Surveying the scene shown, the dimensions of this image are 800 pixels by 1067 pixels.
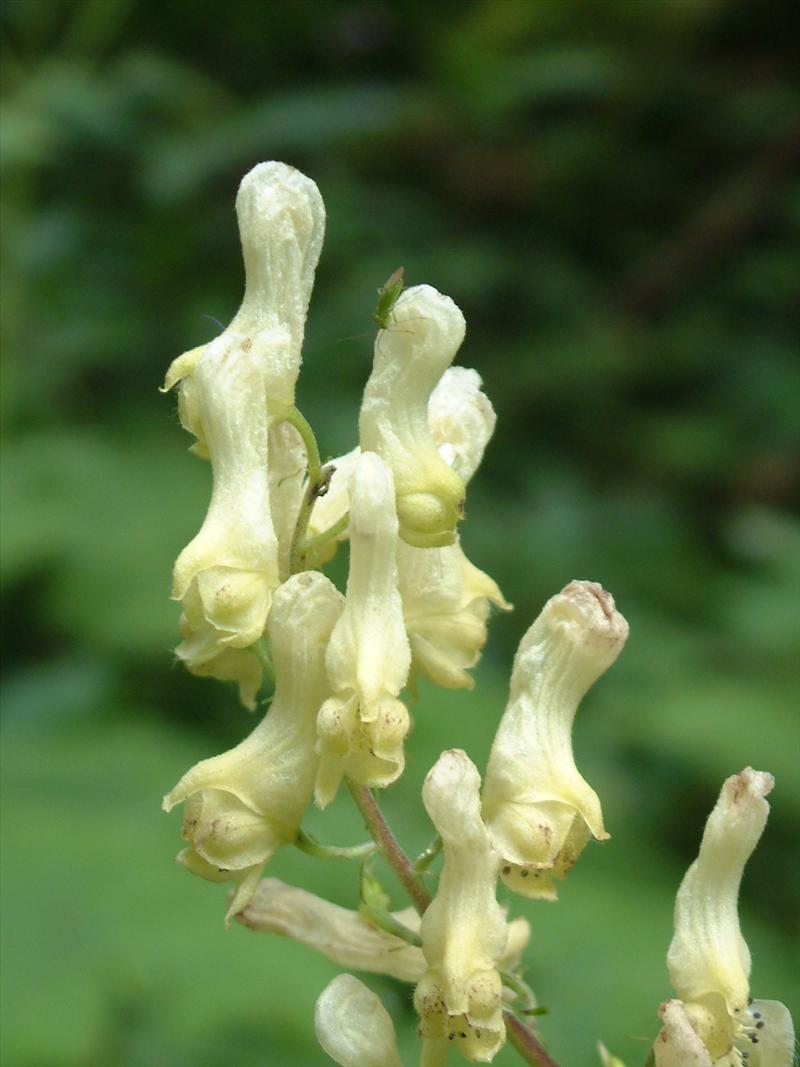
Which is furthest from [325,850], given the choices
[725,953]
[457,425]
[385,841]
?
[457,425]

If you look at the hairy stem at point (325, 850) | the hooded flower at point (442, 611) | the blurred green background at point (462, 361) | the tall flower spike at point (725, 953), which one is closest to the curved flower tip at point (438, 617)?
the hooded flower at point (442, 611)

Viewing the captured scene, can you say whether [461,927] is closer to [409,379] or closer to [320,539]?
[320,539]

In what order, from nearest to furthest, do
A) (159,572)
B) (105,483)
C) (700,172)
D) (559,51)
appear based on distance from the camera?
(159,572)
(105,483)
(559,51)
(700,172)

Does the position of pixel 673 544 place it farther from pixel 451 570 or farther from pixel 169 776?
pixel 451 570

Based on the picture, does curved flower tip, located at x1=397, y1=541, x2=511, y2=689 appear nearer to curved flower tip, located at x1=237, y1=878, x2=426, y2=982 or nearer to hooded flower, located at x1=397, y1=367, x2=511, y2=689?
hooded flower, located at x1=397, y1=367, x2=511, y2=689

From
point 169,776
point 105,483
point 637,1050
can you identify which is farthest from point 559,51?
point 637,1050
